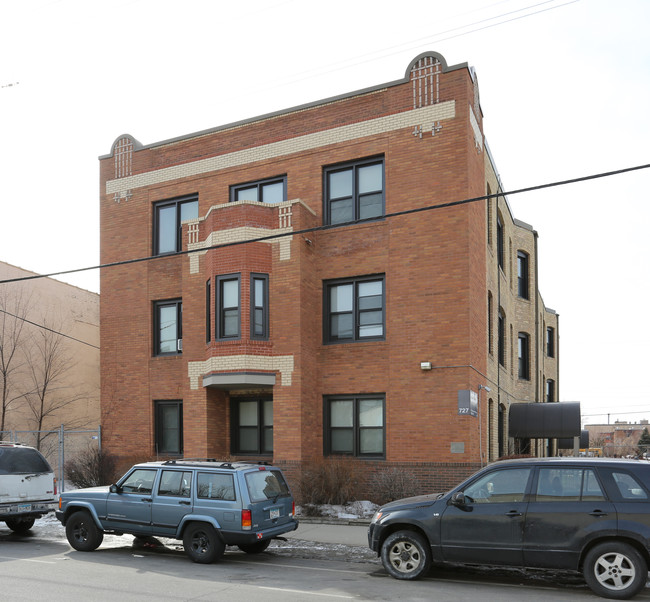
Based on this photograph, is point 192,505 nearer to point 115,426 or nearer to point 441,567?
point 441,567

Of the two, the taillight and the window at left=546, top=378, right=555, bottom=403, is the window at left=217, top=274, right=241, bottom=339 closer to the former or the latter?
the taillight

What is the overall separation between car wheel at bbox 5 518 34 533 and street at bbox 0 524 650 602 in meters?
2.00

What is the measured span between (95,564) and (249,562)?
2.40 metres

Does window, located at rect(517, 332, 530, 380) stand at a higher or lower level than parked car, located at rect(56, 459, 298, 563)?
higher

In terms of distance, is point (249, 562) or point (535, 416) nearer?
point (249, 562)

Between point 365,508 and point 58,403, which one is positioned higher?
point 58,403

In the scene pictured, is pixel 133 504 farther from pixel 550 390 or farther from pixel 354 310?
pixel 550 390

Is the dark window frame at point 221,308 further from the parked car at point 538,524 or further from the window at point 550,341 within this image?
the window at point 550,341

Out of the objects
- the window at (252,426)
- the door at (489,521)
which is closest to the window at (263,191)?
the window at (252,426)

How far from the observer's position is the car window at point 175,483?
446 inches

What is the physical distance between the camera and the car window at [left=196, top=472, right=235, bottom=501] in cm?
1095

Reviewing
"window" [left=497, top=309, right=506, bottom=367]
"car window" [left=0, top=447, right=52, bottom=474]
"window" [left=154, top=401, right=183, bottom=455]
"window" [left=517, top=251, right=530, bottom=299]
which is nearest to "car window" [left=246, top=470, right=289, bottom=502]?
"car window" [left=0, top=447, right=52, bottom=474]

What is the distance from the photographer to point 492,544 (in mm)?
9258

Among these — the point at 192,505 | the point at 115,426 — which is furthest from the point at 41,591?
the point at 115,426
